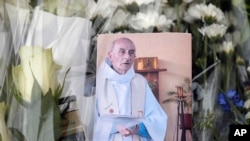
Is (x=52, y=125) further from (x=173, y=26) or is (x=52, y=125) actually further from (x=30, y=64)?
(x=173, y=26)

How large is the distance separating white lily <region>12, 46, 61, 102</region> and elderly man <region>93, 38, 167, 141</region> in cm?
7

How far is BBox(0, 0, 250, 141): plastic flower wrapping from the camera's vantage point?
614 mm

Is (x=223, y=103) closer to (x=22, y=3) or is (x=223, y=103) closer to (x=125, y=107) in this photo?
(x=125, y=107)

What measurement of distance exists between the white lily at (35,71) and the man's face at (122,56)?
0.28ft

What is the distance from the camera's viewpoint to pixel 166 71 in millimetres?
609

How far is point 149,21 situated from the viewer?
0.63 metres

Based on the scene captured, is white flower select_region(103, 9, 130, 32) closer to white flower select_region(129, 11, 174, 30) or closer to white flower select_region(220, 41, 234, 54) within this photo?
white flower select_region(129, 11, 174, 30)

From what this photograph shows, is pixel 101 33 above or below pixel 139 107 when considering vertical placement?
above

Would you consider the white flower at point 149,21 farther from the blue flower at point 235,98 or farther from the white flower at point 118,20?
the blue flower at point 235,98

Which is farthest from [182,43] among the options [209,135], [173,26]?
[209,135]

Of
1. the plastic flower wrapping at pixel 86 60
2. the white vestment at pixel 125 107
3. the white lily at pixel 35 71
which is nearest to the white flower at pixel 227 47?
the plastic flower wrapping at pixel 86 60

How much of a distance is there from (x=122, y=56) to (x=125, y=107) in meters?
0.08

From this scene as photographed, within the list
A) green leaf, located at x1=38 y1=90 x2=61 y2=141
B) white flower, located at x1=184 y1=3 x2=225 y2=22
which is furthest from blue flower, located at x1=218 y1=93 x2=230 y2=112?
green leaf, located at x1=38 y1=90 x2=61 y2=141

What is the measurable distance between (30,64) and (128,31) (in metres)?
0.16
